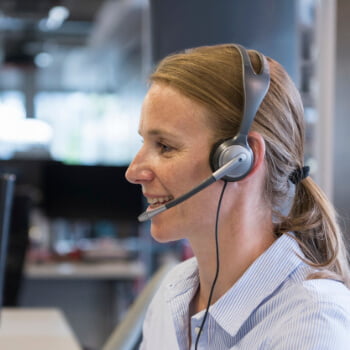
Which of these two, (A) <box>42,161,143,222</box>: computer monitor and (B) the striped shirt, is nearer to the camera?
(B) the striped shirt

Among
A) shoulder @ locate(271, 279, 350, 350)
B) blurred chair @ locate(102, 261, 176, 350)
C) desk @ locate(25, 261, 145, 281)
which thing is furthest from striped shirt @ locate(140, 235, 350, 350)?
desk @ locate(25, 261, 145, 281)

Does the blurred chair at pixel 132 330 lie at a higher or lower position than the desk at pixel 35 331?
higher

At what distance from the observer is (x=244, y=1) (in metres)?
2.07

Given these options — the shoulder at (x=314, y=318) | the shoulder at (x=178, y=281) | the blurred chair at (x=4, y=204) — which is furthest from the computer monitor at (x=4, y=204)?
the shoulder at (x=314, y=318)

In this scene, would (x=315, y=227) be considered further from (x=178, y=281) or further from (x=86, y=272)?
(x=86, y=272)

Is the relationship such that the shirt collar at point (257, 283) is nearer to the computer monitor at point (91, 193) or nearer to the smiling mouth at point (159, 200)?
the smiling mouth at point (159, 200)

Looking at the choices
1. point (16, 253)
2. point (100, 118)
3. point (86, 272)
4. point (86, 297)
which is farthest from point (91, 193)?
point (100, 118)

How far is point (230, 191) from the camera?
1.03 m

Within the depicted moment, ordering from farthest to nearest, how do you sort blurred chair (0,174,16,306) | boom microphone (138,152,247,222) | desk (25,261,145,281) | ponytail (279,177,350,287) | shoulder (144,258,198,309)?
desk (25,261,145,281) < blurred chair (0,174,16,306) < shoulder (144,258,198,309) < ponytail (279,177,350,287) < boom microphone (138,152,247,222)

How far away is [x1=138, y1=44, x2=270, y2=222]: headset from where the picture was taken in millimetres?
986

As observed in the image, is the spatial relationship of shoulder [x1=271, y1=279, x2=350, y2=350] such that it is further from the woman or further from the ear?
the ear

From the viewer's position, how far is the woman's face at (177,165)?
1.03 metres

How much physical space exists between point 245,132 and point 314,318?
0.29 m

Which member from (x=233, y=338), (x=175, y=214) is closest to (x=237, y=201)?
(x=175, y=214)
